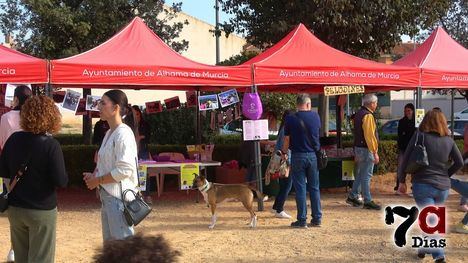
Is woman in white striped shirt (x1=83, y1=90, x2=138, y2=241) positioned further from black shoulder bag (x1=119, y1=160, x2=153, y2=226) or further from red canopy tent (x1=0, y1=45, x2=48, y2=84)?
red canopy tent (x1=0, y1=45, x2=48, y2=84)

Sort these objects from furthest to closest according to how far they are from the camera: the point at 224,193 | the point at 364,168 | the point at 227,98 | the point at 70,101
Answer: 1. the point at 227,98
2. the point at 364,168
3. the point at 70,101
4. the point at 224,193

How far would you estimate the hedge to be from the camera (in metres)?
11.9

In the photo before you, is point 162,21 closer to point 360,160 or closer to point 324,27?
point 324,27

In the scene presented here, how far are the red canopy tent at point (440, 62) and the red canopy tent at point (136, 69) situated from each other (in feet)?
10.7

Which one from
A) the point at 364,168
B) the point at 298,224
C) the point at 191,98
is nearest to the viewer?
the point at 298,224

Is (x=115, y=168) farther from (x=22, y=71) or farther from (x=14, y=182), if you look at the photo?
(x=22, y=71)

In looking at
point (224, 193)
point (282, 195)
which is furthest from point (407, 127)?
point (224, 193)

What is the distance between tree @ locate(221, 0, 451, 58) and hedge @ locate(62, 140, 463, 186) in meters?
2.62

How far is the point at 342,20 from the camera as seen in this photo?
1337cm

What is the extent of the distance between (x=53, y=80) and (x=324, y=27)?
7424 millimetres

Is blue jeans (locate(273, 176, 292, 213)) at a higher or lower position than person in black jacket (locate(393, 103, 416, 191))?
lower

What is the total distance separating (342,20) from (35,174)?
34.2ft

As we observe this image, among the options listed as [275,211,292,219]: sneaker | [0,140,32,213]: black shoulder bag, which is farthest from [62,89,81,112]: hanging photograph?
[0,140,32,213]: black shoulder bag

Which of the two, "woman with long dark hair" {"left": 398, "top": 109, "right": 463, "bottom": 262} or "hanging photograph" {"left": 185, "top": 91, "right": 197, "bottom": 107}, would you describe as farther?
"hanging photograph" {"left": 185, "top": 91, "right": 197, "bottom": 107}
